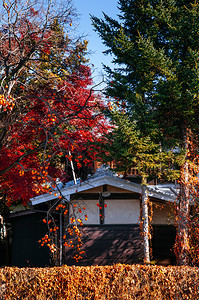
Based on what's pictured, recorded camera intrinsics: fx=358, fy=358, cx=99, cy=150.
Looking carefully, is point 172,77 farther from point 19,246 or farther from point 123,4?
point 19,246

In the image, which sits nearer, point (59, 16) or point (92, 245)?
point (59, 16)

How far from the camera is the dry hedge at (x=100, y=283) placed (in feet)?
27.1

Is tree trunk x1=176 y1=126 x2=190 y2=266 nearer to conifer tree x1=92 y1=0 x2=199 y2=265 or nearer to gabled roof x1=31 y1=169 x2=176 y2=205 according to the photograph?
conifer tree x1=92 y1=0 x2=199 y2=265

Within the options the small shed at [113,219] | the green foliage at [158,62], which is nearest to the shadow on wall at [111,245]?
the small shed at [113,219]

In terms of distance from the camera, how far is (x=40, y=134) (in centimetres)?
A: 1400

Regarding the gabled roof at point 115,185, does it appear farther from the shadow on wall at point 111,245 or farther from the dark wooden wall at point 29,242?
the dark wooden wall at point 29,242

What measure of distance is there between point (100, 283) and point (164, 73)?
23.1ft

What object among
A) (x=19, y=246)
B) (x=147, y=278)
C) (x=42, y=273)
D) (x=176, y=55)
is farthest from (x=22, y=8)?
(x=19, y=246)

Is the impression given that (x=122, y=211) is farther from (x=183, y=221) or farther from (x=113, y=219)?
(x=183, y=221)

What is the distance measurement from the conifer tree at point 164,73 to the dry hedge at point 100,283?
3.39 m

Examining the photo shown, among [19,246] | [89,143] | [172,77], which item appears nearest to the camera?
[172,77]

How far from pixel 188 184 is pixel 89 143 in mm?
3779

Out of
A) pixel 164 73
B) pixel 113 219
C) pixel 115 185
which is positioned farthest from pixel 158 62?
pixel 113 219

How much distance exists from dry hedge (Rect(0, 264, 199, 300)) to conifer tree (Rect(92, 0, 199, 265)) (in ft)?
11.1
